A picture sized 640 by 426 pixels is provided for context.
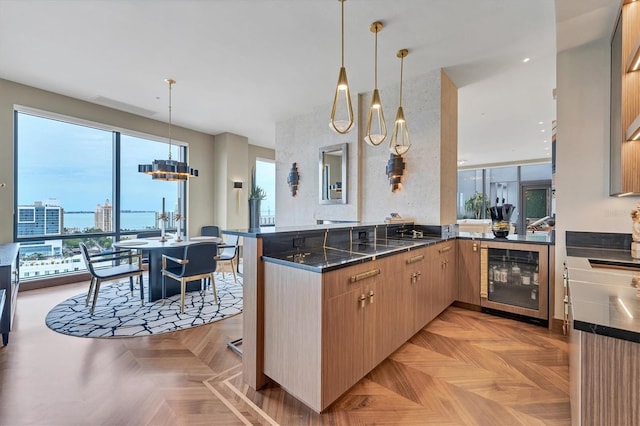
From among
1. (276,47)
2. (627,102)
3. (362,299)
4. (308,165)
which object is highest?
(276,47)

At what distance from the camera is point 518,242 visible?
318cm

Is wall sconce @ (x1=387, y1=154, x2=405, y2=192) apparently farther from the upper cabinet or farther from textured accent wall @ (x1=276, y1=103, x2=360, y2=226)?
the upper cabinet

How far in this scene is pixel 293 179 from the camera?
5445 mm

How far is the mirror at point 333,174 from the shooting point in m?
4.64

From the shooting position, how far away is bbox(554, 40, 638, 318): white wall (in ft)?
8.40

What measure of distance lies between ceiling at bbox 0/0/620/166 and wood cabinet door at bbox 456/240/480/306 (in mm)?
2218

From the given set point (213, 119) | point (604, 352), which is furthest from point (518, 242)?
point (213, 119)

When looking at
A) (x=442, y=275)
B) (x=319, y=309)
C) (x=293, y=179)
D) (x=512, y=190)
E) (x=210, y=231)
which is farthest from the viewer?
(x=512, y=190)

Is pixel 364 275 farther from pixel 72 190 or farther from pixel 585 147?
pixel 72 190

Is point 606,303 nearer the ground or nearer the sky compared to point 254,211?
nearer the ground

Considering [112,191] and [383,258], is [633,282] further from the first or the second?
[112,191]

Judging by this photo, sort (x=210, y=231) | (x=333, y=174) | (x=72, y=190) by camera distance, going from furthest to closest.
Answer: (x=210, y=231), (x=72, y=190), (x=333, y=174)

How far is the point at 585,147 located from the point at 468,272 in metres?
1.75

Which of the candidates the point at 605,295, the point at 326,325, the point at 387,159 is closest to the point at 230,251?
the point at 387,159
